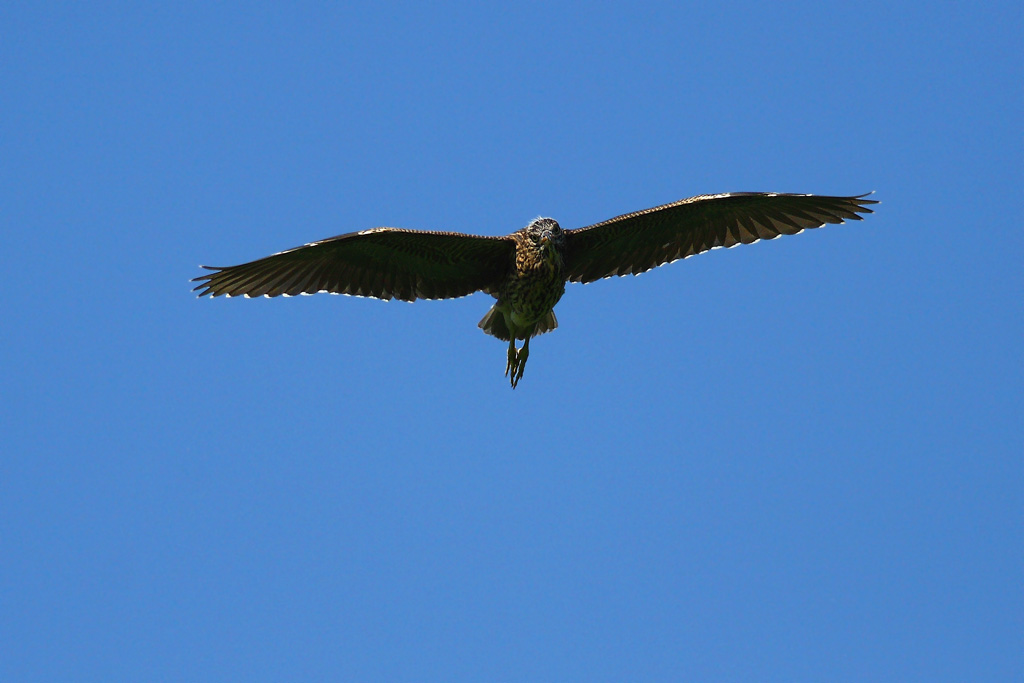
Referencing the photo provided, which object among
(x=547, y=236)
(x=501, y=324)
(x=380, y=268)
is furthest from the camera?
(x=501, y=324)

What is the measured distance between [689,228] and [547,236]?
198 centimetres

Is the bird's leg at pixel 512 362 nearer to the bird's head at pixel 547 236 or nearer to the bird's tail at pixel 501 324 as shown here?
the bird's tail at pixel 501 324

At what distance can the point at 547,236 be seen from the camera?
1163cm

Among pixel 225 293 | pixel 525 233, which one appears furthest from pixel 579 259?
pixel 225 293

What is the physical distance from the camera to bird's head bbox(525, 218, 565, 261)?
11625 mm

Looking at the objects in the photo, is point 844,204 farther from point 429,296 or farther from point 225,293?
point 225,293

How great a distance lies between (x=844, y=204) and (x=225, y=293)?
23.5 ft

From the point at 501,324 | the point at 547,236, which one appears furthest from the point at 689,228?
the point at 501,324

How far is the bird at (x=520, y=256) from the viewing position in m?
11.8

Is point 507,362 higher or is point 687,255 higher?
point 687,255

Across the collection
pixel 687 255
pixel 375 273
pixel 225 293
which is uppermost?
pixel 687 255

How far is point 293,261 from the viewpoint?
39.5ft

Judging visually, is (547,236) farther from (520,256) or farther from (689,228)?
(689,228)

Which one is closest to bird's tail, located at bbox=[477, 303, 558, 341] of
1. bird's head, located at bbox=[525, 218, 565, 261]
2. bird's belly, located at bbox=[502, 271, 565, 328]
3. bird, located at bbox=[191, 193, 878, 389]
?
bird, located at bbox=[191, 193, 878, 389]
